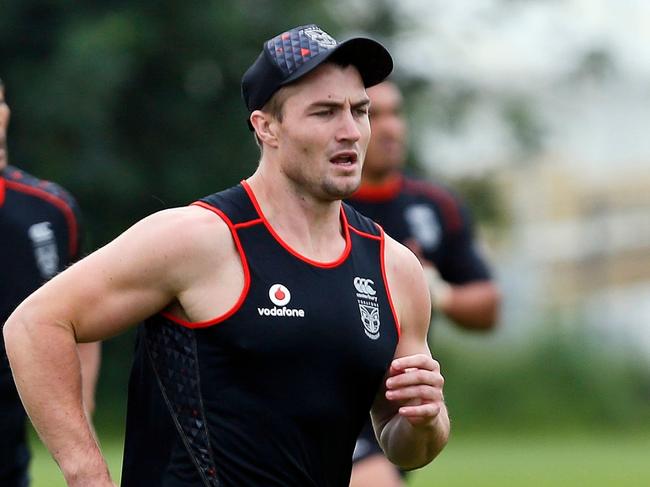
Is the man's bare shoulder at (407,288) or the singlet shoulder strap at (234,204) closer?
the singlet shoulder strap at (234,204)

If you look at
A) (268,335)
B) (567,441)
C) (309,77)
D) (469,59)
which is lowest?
(268,335)

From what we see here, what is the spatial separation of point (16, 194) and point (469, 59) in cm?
1719

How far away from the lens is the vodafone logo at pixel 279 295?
433 centimetres

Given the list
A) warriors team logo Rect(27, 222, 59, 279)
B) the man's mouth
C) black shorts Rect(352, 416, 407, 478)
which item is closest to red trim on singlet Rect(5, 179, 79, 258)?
warriors team logo Rect(27, 222, 59, 279)

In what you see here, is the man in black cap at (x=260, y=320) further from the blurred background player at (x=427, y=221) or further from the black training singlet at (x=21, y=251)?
the blurred background player at (x=427, y=221)

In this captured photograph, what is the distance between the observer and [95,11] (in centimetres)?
2019

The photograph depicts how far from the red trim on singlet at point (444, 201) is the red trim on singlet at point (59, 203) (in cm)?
220

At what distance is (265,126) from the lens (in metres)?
4.59

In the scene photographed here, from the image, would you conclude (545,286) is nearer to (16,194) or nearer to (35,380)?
(16,194)

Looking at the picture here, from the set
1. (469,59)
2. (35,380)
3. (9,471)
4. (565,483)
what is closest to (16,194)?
(9,471)

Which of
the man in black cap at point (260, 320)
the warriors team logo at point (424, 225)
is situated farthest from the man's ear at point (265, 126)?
the warriors team logo at point (424, 225)

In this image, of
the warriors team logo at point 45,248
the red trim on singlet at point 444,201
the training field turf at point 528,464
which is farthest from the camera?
the training field turf at point 528,464

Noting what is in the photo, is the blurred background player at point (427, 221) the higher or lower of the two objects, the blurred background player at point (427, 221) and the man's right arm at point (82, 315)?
the higher

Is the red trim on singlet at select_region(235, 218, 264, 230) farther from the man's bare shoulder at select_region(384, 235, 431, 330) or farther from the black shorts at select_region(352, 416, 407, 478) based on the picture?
the black shorts at select_region(352, 416, 407, 478)
